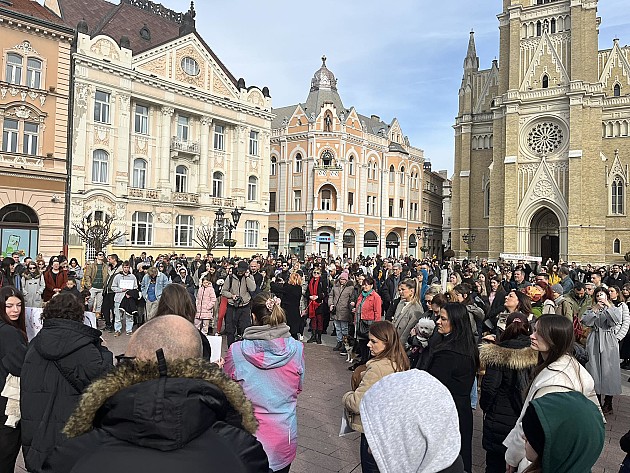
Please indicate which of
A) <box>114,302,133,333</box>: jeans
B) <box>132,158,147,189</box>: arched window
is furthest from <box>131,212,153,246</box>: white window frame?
<box>114,302,133,333</box>: jeans

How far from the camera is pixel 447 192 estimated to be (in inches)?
3634

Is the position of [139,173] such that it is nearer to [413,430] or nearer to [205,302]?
[205,302]

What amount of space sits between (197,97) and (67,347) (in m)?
32.7

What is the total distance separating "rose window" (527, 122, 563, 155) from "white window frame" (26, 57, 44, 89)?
38.1 m

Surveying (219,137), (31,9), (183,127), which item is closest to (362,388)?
(31,9)

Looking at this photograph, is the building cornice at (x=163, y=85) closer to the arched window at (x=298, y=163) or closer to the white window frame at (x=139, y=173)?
the white window frame at (x=139, y=173)

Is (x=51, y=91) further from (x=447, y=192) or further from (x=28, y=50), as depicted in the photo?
(x=447, y=192)

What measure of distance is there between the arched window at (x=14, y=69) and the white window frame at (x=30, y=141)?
7.22 feet

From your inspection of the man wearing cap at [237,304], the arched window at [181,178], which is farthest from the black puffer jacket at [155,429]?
the arched window at [181,178]

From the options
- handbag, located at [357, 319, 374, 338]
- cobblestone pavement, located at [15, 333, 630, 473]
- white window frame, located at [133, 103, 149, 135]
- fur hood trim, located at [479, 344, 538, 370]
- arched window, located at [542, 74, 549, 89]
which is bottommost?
cobblestone pavement, located at [15, 333, 630, 473]

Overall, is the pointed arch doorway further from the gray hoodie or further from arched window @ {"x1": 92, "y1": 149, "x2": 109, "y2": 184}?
the gray hoodie

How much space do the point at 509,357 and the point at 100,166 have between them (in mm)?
29463

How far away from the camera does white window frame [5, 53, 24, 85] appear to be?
24203mm

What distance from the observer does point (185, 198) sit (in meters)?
32.9
